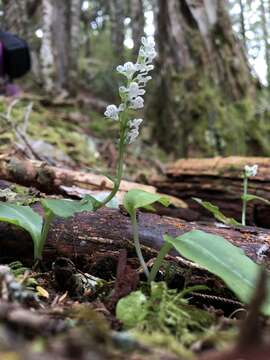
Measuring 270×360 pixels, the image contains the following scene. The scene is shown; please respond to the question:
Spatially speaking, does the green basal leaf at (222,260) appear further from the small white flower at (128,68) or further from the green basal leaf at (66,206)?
the small white flower at (128,68)

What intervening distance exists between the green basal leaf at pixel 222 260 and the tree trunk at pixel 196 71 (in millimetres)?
4375

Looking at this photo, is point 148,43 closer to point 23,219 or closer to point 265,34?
point 23,219

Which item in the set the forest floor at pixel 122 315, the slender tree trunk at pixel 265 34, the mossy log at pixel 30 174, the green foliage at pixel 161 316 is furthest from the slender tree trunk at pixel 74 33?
the green foliage at pixel 161 316

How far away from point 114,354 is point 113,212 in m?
1.10

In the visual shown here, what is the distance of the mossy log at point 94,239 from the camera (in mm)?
1575

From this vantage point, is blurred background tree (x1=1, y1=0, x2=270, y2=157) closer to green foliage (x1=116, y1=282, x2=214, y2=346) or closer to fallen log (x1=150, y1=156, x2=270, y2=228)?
fallen log (x1=150, y1=156, x2=270, y2=228)

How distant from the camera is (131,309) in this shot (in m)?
1.06

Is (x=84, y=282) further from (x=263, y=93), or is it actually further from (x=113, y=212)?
(x=263, y=93)

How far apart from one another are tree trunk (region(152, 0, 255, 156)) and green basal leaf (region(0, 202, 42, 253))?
4.28 meters

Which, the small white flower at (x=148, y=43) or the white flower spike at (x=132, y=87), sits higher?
the small white flower at (x=148, y=43)

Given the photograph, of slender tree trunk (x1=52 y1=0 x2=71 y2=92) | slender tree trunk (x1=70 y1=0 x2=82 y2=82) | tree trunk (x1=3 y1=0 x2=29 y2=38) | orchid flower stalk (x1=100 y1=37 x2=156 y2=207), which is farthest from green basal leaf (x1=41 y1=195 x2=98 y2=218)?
slender tree trunk (x1=70 y1=0 x2=82 y2=82)

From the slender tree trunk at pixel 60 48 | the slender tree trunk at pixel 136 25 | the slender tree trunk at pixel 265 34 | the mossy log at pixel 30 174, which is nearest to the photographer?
the mossy log at pixel 30 174

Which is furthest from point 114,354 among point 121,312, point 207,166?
point 207,166

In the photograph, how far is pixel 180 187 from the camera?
11.2ft
